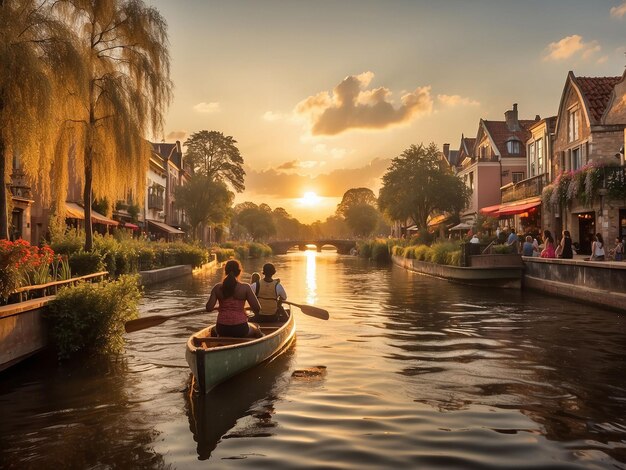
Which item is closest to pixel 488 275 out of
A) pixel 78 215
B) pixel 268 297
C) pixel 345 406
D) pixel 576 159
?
pixel 576 159

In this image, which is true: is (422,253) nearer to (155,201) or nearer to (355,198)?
(155,201)

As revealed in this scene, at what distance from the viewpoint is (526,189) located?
3581 cm

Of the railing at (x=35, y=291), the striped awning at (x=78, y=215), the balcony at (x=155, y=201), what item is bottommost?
the railing at (x=35, y=291)

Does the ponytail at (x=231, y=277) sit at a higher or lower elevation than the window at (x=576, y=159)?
lower

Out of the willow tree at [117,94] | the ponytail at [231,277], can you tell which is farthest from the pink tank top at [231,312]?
the willow tree at [117,94]

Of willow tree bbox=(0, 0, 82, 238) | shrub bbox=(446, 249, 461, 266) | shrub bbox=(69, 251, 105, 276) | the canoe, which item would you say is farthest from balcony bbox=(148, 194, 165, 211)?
the canoe

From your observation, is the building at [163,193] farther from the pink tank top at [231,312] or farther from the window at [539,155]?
the pink tank top at [231,312]

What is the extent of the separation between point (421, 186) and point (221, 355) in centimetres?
4070

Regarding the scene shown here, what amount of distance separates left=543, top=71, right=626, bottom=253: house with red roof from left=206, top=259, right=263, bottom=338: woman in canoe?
19.2 m

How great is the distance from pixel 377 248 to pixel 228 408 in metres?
54.2

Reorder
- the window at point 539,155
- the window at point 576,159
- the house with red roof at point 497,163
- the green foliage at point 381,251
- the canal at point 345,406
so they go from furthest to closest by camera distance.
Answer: the green foliage at point 381,251 → the house with red roof at point 497,163 → the window at point 539,155 → the window at point 576,159 → the canal at point 345,406

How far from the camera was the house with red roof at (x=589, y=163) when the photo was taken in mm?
23939

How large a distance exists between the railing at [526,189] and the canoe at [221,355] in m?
27.2

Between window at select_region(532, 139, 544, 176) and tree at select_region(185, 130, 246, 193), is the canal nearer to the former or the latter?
window at select_region(532, 139, 544, 176)
